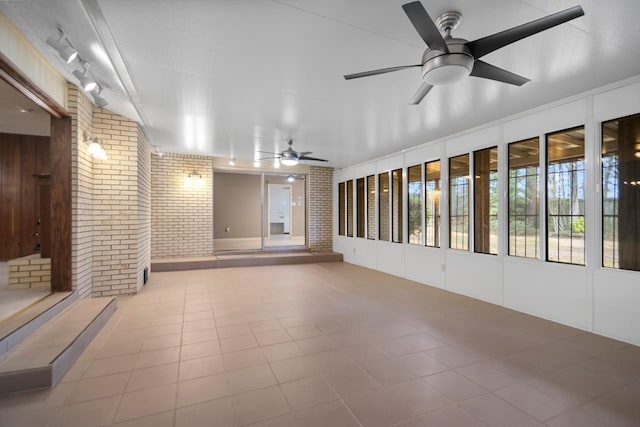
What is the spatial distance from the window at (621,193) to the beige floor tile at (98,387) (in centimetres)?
510

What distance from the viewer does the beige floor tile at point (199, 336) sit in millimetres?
3279

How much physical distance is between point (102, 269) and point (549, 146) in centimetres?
673

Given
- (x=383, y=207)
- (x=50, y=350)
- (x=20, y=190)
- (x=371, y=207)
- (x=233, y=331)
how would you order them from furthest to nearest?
(x=371, y=207) → (x=383, y=207) → (x=20, y=190) → (x=233, y=331) → (x=50, y=350)

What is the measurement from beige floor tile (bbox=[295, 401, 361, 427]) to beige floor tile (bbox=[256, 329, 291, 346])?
3.89 feet

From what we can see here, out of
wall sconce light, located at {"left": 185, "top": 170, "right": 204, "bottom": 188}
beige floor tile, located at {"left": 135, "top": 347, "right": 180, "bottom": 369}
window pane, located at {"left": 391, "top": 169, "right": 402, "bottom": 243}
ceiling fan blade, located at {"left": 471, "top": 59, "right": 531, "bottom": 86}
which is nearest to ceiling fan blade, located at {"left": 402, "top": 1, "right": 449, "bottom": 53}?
ceiling fan blade, located at {"left": 471, "top": 59, "right": 531, "bottom": 86}

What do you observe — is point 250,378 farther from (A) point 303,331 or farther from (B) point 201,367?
(A) point 303,331

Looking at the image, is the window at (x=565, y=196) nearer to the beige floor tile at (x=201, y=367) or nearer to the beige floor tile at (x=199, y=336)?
the beige floor tile at (x=201, y=367)

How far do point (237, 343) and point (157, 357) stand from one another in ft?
2.49

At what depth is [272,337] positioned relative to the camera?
3.36 metres

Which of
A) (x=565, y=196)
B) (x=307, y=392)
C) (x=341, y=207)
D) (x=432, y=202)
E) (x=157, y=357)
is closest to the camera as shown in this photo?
(x=307, y=392)

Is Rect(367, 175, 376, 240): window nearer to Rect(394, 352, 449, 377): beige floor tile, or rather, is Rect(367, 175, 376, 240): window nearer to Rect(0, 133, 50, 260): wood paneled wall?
Rect(394, 352, 449, 377): beige floor tile

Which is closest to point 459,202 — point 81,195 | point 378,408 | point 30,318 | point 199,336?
point 378,408

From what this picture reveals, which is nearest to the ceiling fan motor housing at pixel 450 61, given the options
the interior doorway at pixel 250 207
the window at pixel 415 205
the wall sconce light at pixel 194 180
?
the window at pixel 415 205

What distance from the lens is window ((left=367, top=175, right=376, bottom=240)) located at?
784cm
